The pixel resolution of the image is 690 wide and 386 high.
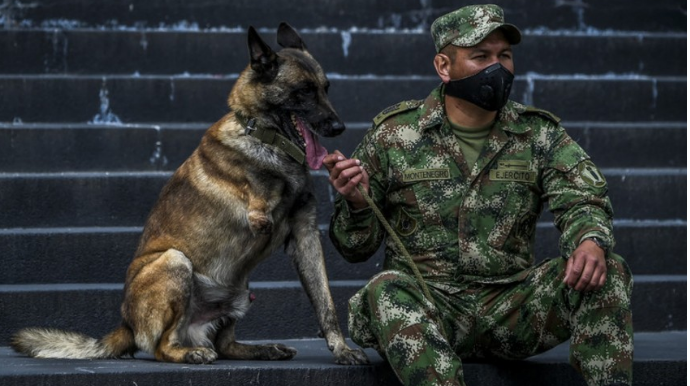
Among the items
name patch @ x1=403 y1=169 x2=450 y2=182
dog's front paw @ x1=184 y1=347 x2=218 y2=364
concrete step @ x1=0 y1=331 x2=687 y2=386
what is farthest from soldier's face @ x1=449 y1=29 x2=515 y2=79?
dog's front paw @ x1=184 y1=347 x2=218 y2=364

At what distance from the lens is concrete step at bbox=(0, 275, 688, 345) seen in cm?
612

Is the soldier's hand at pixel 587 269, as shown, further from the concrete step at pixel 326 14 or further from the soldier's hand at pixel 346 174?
the concrete step at pixel 326 14

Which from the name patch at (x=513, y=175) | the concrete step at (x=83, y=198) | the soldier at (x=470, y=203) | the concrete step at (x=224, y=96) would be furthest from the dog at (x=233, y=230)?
the concrete step at (x=224, y=96)

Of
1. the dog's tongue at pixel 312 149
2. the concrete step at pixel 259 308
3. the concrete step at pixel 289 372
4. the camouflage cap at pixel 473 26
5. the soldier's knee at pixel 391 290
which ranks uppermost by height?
the camouflage cap at pixel 473 26

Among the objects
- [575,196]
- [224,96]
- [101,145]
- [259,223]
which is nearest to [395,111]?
[259,223]

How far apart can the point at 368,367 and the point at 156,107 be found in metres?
3.23

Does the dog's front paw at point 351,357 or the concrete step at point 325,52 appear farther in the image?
the concrete step at point 325,52

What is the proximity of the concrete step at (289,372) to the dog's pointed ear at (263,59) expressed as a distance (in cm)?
124

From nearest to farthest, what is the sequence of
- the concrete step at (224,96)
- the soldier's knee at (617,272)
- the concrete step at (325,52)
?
1. the soldier's knee at (617,272)
2. the concrete step at (224,96)
3. the concrete step at (325,52)

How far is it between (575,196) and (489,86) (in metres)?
0.55

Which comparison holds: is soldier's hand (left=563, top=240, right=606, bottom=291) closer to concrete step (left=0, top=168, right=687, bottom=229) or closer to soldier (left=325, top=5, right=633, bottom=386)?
soldier (left=325, top=5, right=633, bottom=386)

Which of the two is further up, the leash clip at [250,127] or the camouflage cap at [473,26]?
the camouflage cap at [473,26]

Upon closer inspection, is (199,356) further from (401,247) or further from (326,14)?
(326,14)

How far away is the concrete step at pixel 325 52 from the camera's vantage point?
322 inches
